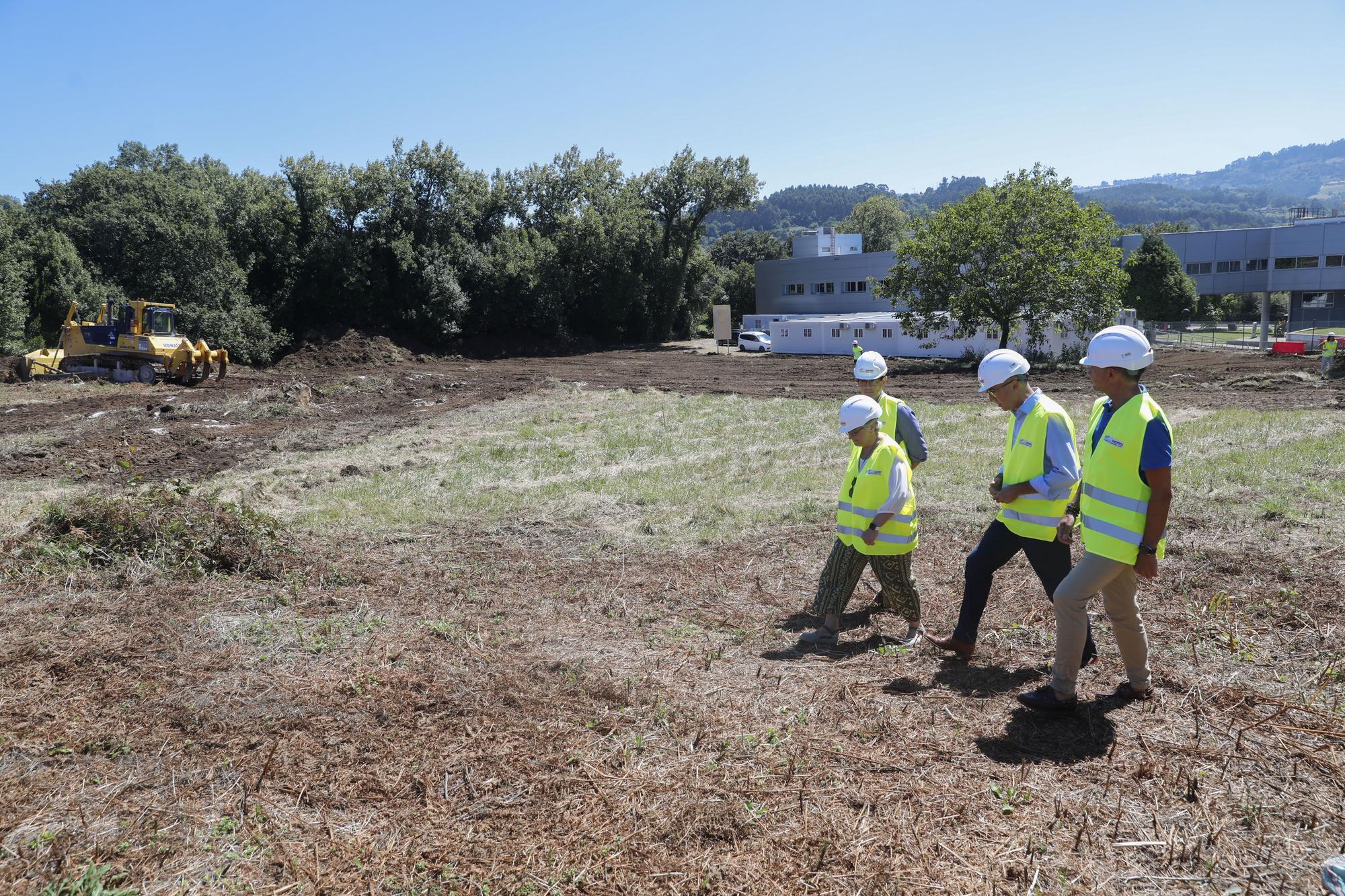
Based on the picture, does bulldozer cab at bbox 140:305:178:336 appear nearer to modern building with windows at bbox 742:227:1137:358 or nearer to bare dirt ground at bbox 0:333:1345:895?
bare dirt ground at bbox 0:333:1345:895

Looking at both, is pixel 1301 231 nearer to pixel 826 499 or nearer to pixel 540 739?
pixel 826 499

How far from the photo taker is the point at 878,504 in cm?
538

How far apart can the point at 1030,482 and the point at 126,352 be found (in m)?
28.3

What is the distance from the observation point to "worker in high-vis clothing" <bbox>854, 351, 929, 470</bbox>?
20.1 feet

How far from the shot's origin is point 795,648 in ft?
18.4

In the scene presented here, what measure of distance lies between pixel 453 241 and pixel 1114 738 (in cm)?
4628

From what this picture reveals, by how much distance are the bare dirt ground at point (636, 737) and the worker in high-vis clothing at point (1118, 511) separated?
33cm

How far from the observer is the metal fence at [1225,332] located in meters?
42.8

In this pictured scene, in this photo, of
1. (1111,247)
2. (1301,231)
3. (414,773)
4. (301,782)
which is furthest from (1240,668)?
(1301,231)

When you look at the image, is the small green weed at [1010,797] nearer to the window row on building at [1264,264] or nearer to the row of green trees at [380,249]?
the row of green trees at [380,249]

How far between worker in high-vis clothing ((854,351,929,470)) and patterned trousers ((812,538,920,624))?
3.08 ft

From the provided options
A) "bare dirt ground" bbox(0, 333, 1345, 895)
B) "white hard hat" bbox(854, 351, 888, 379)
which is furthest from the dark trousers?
"white hard hat" bbox(854, 351, 888, 379)

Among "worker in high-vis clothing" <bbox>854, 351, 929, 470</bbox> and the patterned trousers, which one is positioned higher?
"worker in high-vis clothing" <bbox>854, 351, 929, 470</bbox>

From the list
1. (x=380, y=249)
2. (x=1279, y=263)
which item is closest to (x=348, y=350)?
(x=380, y=249)
